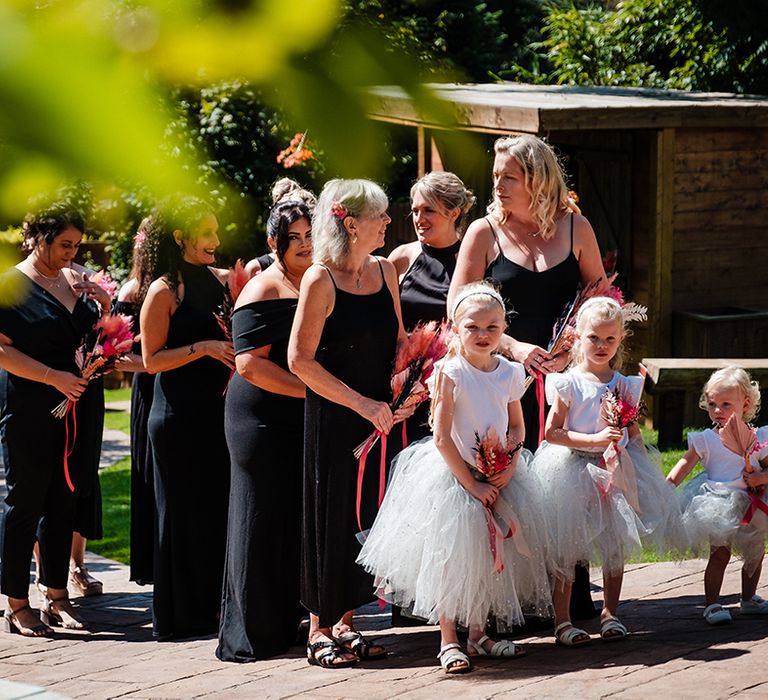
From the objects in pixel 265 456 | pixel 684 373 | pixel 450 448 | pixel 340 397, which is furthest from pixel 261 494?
pixel 684 373

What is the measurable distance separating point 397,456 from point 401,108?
367cm

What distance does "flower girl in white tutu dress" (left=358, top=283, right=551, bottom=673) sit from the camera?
4.32m

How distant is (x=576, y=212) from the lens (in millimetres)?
5059

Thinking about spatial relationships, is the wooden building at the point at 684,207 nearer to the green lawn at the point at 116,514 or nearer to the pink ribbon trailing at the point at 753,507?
the green lawn at the point at 116,514

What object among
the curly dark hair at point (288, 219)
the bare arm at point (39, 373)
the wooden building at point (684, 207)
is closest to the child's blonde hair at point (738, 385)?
the curly dark hair at point (288, 219)

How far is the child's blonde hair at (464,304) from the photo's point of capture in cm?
436

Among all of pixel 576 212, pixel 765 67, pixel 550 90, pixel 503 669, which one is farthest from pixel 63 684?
pixel 765 67

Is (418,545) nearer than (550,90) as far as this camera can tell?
Yes

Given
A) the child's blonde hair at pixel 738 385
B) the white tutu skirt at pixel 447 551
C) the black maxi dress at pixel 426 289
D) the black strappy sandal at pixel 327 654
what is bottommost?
the black strappy sandal at pixel 327 654

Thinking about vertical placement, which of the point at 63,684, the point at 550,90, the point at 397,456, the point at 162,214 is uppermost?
the point at 550,90

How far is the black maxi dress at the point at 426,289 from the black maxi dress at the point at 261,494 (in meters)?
0.58

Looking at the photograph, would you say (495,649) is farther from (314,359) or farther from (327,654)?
(314,359)

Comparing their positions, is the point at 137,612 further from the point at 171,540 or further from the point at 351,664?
the point at 351,664

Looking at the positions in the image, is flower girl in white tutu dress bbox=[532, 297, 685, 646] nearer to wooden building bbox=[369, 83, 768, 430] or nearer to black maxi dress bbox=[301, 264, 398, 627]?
black maxi dress bbox=[301, 264, 398, 627]
